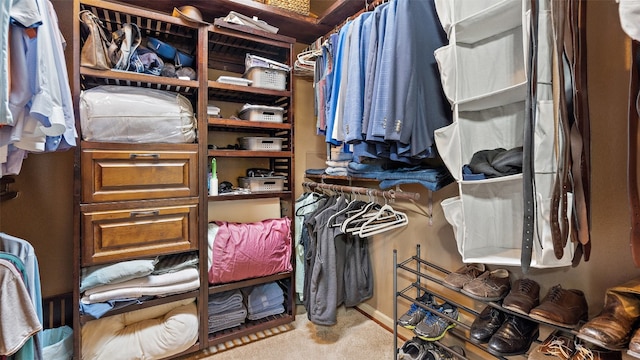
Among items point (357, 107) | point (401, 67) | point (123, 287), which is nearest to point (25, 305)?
point (123, 287)

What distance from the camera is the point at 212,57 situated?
2.20 m

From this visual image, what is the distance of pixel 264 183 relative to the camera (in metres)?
2.07

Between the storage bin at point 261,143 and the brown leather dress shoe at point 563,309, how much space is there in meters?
1.68

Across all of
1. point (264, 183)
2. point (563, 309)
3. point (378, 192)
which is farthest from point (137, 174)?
point (563, 309)

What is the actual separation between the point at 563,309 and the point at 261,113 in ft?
6.07

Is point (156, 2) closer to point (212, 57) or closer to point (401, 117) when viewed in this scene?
point (212, 57)

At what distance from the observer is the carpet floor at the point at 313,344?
1793 mm

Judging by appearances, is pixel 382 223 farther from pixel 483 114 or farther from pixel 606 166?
pixel 606 166

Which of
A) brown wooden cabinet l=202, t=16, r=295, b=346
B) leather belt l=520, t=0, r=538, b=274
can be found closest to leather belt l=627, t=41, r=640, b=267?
leather belt l=520, t=0, r=538, b=274

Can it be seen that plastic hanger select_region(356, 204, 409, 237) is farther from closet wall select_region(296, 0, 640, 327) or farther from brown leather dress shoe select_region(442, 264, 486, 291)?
closet wall select_region(296, 0, 640, 327)

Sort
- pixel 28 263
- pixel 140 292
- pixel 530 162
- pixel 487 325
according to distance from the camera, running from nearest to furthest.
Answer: pixel 530 162 < pixel 28 263 < pixel 487 325 < pixel 140 292

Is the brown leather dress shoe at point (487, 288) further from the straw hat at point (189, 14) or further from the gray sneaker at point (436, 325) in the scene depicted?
the straw hat at point (189, 14)

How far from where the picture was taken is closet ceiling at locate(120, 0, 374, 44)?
6.25 feet

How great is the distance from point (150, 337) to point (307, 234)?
109 centimetres
